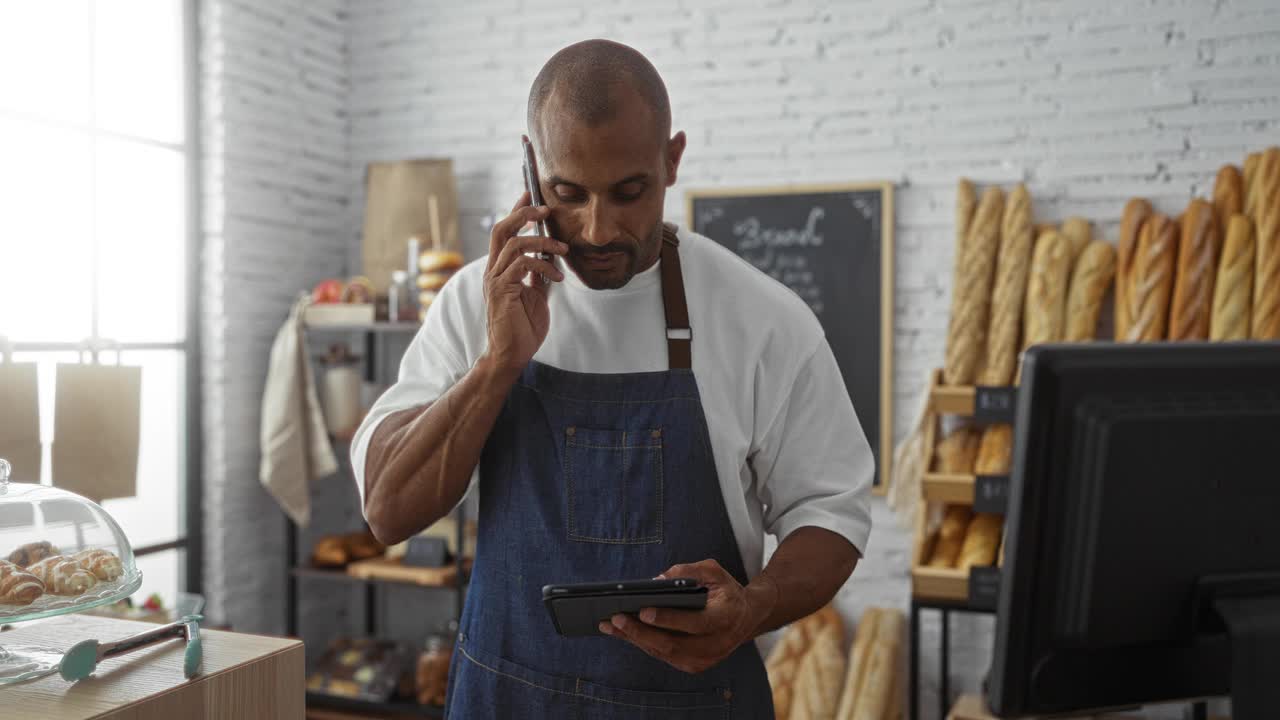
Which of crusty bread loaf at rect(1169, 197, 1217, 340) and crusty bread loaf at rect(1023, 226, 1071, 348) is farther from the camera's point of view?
crusty bread loaf at rect(1023, 226, 1071, 348)

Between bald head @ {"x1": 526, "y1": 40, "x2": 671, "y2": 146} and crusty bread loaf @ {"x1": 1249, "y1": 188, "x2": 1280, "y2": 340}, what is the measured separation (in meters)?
2.21

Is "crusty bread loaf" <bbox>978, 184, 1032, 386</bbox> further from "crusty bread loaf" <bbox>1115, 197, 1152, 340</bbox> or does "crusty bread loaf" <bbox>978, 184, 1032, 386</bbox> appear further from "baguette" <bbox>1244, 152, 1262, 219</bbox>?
"baguette" <bbox>1244, 152, 1262, 219</bbox>

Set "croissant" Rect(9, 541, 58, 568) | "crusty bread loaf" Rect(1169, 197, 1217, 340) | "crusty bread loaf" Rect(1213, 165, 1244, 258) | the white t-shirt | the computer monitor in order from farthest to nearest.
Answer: "crusty bread loaf" Rect(1213, 165, 1244, 258), "crusty bread loaf" Rect(1169, 197, 1217, 340), the white t-shirt, "croissant" Rect(9, 541, 58, 568), the computer monitor

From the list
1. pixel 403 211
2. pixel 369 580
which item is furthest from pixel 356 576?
pixel 403 211

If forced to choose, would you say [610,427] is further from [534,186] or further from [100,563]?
[100,563]

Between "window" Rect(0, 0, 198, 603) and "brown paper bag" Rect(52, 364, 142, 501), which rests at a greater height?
"window" Rect(0, 0, 198, 603)

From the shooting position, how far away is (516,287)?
148 cm

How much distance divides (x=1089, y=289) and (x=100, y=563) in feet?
9.20

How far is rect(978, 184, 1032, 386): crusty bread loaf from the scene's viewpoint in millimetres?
3281

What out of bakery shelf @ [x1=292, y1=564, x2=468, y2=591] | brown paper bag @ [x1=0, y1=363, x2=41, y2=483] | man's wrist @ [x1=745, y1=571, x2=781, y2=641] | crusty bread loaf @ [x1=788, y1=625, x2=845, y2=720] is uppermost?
brown paper bag @ [x1=0, y1=363, x2=41, y2=483]

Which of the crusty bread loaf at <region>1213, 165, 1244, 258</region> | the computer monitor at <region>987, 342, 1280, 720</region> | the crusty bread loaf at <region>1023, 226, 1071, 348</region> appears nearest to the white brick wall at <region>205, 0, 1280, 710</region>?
the crusty bread loaf at <region>1213, 165, 1244, 258</region>

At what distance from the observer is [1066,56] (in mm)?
3447

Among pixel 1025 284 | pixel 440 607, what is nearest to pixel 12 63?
pixel 440 607

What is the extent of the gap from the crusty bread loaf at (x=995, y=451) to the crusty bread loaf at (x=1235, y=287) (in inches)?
24.9
